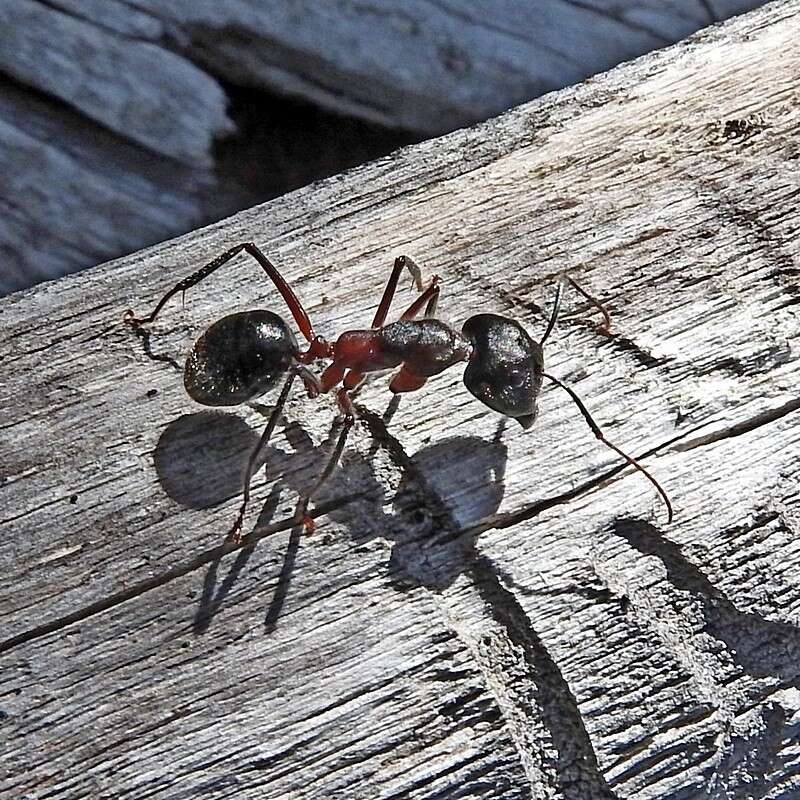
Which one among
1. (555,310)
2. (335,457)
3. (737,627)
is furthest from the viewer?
(555,310)

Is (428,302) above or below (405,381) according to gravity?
above

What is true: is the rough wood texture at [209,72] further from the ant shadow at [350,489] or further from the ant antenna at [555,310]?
the ant shadow at [350,489]

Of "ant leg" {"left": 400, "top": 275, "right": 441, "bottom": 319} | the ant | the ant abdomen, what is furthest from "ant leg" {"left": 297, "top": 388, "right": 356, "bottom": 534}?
"ant leg" {"left": 400, "top": 275, "right": 441, "bottom": 319}

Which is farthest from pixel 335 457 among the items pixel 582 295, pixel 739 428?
pixel 739 428

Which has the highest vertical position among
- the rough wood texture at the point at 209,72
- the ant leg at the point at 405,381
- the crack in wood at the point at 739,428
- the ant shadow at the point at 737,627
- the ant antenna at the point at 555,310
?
the rough wood texture at the point at 209,72

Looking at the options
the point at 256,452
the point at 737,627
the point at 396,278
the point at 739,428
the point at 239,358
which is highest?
the point at 396,278

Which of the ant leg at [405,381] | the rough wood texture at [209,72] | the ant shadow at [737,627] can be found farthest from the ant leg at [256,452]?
the rough wood texture at [209,72]

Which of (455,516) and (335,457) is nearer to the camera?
(455,516)

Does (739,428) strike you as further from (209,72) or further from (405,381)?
(209,72)
